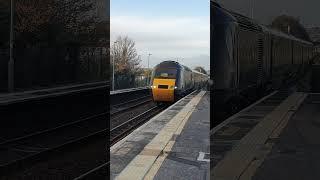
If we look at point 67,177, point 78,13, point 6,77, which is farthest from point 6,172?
point 6,77

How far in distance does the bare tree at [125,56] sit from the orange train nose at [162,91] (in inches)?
4.6

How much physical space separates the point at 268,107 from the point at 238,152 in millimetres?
290

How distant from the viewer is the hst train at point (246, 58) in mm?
1818

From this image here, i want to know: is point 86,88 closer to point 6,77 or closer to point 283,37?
point 283,37

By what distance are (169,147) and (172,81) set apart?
0.32m

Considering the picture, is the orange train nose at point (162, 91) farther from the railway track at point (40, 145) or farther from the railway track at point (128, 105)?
the railway track at point (40, 145)

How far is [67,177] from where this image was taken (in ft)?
14.6

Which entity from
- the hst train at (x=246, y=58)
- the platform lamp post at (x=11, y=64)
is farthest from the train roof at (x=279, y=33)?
the platform lamp post at (x=11, y=64)

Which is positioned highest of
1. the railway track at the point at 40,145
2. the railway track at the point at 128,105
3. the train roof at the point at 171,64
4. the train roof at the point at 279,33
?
the train roof at the point at 279,33

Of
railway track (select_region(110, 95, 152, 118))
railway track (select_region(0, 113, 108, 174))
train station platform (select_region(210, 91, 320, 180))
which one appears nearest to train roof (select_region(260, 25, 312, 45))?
train station platform (select_region(210, 91, 320, 180))

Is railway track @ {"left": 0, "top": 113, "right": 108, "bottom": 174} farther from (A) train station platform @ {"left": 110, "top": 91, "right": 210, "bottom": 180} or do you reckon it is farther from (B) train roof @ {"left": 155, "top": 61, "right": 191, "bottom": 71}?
(B) train roof @ {"left": 155, "top": 61, "right": 191, "bottom": 71}

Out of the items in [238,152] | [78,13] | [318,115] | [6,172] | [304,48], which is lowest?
[6,172]

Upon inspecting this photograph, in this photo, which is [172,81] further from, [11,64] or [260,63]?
[11,64]

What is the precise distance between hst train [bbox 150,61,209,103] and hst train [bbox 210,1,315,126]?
0.11 metres
